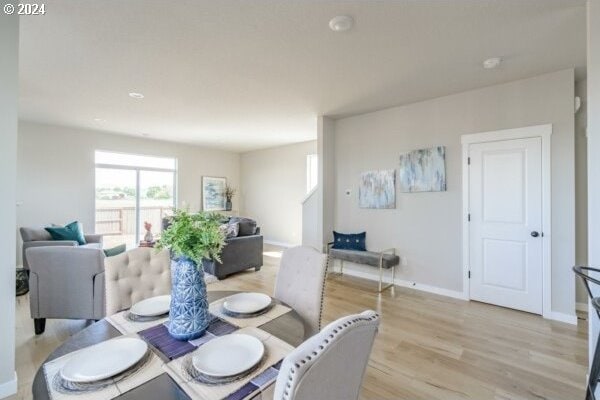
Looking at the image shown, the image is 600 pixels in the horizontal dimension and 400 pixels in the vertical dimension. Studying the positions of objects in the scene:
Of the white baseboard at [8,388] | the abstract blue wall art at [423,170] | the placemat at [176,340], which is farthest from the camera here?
the abstract blue wall art at [423,170]

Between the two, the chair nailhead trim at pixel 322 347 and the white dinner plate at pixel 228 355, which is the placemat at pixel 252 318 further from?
the chair nailhead trim at pixel 322 347

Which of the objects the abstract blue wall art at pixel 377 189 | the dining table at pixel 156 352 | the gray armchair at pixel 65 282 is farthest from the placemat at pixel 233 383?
the abstract blue wall art at pixel 377 189

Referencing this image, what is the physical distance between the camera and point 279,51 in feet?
8.30

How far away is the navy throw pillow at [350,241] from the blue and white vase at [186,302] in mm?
3447

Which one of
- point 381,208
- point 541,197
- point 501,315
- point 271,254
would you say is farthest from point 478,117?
point 271,254

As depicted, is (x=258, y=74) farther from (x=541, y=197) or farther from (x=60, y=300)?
(x=541, y=197)

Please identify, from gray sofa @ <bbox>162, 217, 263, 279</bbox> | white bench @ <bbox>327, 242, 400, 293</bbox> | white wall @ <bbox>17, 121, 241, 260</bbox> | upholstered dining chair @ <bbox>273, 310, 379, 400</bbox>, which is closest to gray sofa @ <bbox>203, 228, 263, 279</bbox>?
gray sofa @ <bbox>162, 217, 263, 279</bbox>

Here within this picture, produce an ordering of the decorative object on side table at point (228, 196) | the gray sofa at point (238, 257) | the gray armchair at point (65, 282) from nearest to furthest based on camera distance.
Result: the gray armchair at point (65, 282) < the gray sofa at point (238, 257) < the decorative object on side table at point (228, 196)

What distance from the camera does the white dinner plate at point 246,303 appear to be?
142 cm

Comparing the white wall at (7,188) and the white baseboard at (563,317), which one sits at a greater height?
the white wall at (7,188)

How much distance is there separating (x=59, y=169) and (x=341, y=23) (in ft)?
19.4

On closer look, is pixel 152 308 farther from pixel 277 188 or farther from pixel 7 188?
pixel 277 188

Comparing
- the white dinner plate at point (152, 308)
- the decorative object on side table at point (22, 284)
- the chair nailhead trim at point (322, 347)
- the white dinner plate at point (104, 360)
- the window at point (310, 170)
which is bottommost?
the decorative object on side table at point (22, 284)

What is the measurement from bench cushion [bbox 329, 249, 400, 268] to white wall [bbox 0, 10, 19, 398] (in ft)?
11.5
